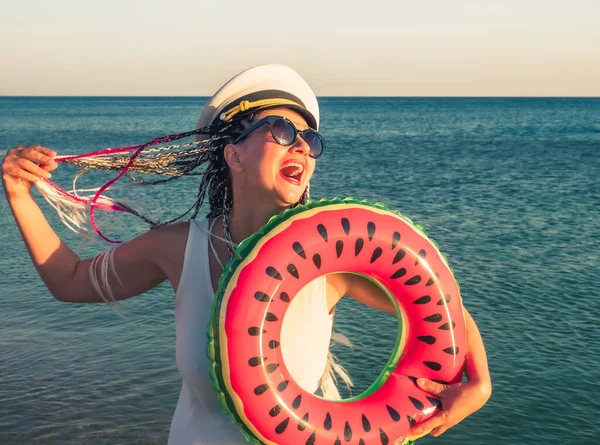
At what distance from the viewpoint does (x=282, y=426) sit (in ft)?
5.19

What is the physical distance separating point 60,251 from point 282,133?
66 centimetres

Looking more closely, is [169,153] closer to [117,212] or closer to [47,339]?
[117,212]

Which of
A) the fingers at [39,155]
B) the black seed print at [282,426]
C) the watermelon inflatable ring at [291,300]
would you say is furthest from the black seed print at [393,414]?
the fingers at [39,155]

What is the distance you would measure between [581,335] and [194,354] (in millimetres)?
6879

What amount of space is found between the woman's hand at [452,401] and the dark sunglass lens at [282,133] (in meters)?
0.62

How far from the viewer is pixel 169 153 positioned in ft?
6.73

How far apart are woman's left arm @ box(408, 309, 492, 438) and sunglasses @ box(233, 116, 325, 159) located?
595 mm

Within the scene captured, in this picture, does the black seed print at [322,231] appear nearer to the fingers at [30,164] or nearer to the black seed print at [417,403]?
the black seed print at [417,403]

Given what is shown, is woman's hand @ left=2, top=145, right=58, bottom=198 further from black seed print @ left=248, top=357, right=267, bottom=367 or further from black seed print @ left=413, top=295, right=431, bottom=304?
black seed print @ left=413, top=295, right=431, bottom=304

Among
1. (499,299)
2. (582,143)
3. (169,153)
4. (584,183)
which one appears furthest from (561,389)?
(582,143)

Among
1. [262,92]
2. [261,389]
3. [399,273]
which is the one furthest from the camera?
[262,92]

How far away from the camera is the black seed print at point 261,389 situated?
5.13ft

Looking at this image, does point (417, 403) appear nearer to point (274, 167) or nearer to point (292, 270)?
point (292, 270)

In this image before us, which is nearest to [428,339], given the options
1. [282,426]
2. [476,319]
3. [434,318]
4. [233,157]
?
[434,318]
